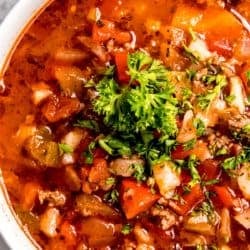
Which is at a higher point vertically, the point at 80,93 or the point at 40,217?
the point at 80,93

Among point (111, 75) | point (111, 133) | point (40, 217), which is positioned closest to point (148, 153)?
point (111, 133)

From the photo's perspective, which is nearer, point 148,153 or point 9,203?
point 148,153

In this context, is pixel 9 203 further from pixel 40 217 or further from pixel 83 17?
pixel 83 17

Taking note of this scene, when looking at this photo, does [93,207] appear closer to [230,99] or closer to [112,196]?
[112,196]

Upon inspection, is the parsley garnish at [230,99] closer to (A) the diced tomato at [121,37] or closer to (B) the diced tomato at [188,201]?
(B) the diced tomato at [188,201]

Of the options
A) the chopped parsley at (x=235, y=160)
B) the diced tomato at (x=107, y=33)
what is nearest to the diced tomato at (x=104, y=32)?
the diced tomato at (x=107, y=33)
